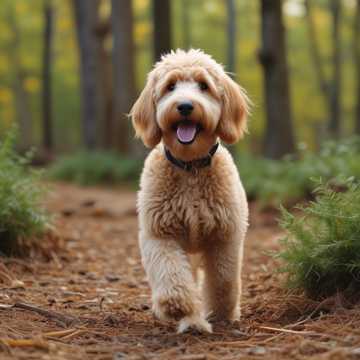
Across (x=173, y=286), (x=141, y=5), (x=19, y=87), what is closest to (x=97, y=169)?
(x=173, y=286)

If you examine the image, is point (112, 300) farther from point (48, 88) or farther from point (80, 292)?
point (48, 88)

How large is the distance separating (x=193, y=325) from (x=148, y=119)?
1.70 m

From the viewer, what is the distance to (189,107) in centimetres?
462

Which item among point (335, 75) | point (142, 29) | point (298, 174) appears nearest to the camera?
point (298, 174)

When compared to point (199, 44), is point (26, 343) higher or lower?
lower

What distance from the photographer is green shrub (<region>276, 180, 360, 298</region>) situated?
178 inches

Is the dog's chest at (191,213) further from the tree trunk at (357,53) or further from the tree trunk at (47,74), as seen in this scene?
the tree trunk at (47,74)

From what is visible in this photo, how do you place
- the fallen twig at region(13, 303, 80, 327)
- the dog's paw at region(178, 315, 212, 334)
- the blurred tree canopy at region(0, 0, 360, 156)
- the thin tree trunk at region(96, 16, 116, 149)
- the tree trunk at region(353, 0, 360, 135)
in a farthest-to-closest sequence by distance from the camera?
the blurred tree canopy at region(0, 0, 360, 156) → the tree trunk at region(353, 0, 360, 135) → the thin tree trunk at region(96, 16, 116, 149) → the fallen twig at region(13, 303, 80, 327) → the dog's paw at region(178, 315, 212, 334)

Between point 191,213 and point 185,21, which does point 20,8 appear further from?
point 191,213

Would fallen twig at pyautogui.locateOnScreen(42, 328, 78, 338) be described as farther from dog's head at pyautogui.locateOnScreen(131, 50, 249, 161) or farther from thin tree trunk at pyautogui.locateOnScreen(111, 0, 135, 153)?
thin tree trunk at pyautogui.locateOnScreen(111, 0, 135, 153)

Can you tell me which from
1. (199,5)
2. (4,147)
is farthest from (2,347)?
(199,5)

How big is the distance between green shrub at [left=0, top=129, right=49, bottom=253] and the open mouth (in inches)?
87.0

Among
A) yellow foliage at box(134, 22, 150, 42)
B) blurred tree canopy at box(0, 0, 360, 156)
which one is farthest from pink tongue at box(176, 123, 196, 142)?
yellow foliage at box(134, 22, 150, 42)

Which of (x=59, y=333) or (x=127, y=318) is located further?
(x=127, y=318)
